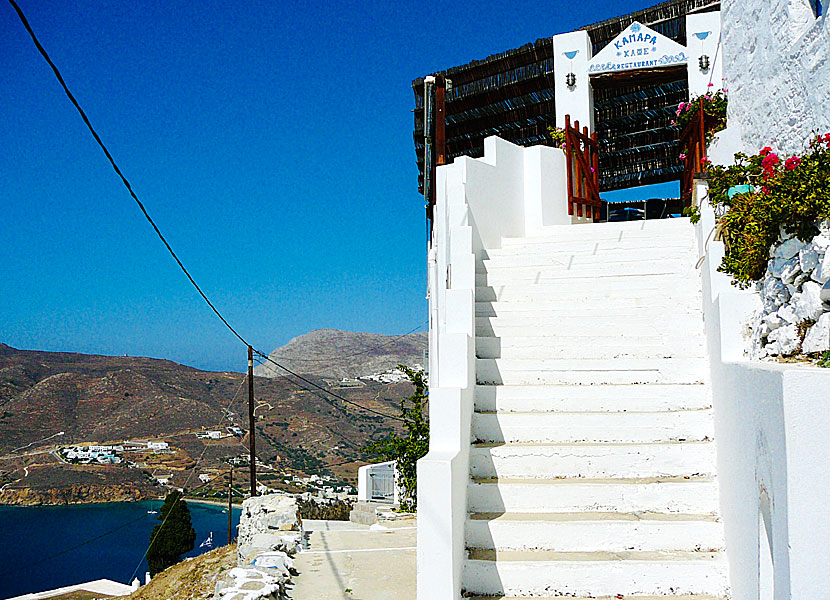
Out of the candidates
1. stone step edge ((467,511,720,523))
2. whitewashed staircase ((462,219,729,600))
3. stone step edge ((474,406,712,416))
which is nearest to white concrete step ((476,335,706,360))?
whitewashed staircase ((462,219,729,600))

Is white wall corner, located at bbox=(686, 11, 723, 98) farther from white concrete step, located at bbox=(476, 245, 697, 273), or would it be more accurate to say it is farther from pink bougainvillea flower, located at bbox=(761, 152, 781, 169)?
pink bougainvillea flower, located at bbox=(761, 152, 781, 169)

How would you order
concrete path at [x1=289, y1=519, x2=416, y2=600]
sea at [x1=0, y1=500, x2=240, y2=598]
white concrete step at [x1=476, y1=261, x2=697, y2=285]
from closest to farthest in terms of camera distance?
white concrete step at [x1=476, y1=261, x2=697, y2=285], concrete path at [x1=289, y1=519, x2=416, y2=600], sea at [x1=0, y1=500, x2=240, y2=598]

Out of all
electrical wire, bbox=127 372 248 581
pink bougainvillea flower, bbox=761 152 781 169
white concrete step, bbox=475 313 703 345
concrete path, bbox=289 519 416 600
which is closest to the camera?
pink bougainvillea flower, bbox=761 152 781 169

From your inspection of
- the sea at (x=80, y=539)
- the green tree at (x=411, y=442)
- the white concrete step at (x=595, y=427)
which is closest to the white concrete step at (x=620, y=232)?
the white concrete step at (x=595, y=427)

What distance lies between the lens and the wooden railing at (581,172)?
367 inches

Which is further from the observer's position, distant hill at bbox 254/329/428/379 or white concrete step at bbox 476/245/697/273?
distant hill at bbox 254/329/428/379

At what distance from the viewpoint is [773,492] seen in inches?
99.9

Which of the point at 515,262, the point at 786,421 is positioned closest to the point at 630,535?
the point at 786,421

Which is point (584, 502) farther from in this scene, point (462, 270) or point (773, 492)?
point (462, 270)

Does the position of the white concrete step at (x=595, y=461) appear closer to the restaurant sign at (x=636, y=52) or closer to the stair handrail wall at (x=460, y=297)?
the stair handrail wall at (x=460, y=297)

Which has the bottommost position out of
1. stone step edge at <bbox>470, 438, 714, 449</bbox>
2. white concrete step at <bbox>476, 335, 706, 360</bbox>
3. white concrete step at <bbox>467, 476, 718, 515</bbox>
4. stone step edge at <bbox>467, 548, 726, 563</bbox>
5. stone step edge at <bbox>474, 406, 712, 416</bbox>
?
stone step edge at <bbox>467, 548, 726, 563</bbox>

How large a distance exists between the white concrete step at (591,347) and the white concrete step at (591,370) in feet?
0.30

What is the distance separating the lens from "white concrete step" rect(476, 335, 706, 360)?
527 centimetres

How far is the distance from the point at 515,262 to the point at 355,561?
423 centimetres
